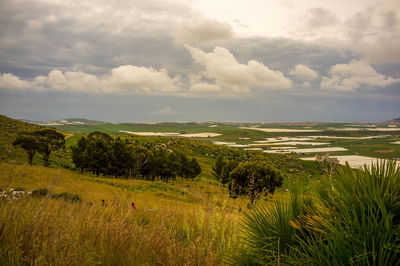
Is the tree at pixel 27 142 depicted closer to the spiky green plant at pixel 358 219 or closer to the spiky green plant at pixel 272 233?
the spiky green plant at pixel 272 233

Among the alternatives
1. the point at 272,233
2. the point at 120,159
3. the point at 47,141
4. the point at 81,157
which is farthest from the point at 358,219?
the point at 120,159

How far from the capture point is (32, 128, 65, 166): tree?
45844 mm

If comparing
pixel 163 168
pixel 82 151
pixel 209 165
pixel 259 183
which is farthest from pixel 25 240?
pixel 209 165

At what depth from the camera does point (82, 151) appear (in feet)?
170

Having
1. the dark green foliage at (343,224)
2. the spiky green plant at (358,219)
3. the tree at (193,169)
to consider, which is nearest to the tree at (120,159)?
the tree at (193,169)

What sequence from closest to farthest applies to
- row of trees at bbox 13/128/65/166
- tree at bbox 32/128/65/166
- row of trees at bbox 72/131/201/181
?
row of trees at bbox 13/128/65/166, tree at bbox 32/128/65/166, row of trees at bbox 72/131/201/181

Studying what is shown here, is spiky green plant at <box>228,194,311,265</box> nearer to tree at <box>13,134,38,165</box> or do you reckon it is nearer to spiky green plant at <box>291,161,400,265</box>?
spiky green plant at <box>291,161,400,265</box>

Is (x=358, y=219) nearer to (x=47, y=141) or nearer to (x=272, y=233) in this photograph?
(x=272, y=233)

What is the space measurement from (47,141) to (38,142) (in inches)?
78.5

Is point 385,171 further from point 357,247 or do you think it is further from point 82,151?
point 82,151

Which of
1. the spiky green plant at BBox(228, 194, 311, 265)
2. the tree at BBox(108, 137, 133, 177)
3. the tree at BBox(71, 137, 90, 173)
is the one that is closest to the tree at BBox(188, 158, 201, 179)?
the tree at BBox(108, 137, 133, 177)

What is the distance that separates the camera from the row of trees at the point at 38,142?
1718 inches

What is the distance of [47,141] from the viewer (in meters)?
47.1

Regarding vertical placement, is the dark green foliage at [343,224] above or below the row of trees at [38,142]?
above
